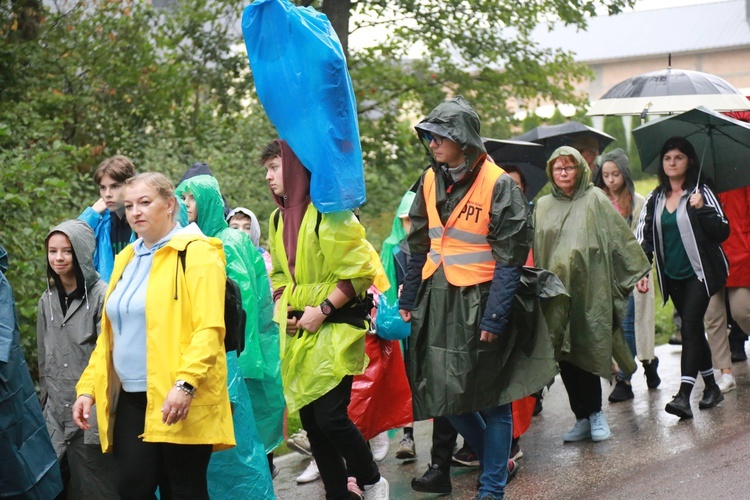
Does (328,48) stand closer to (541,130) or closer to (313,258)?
(313,258)

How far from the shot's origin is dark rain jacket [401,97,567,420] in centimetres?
546

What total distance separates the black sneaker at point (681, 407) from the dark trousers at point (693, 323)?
18 cm

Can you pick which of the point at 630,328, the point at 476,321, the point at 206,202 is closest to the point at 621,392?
the point at 630,328

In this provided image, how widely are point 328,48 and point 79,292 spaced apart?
5.69 ft

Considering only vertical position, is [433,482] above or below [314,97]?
below

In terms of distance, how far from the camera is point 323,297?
536cm

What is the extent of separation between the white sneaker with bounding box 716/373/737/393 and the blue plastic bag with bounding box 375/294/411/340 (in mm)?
3201

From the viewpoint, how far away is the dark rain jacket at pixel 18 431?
4.76 metres

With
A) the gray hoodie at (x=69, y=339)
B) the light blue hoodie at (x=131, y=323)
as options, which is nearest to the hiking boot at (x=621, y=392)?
the gray hoodie at (x=69, y=339)

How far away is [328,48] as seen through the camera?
523 centimetres

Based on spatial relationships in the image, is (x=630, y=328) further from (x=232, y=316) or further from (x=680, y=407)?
(x=232, y=316)

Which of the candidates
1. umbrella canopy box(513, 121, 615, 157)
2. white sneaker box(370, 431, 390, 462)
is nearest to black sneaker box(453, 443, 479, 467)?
white sneaker box(370, 431, 390, 462)

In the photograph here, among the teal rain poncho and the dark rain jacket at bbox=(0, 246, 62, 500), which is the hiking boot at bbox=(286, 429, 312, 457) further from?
the dark rain jacket at bbox=(0, 246, 62, 500)

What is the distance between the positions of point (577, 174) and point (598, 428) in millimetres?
1693
